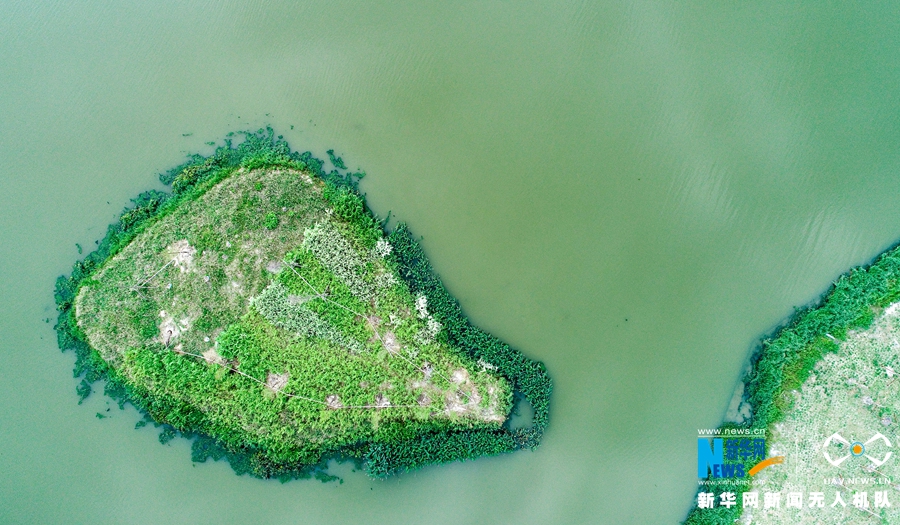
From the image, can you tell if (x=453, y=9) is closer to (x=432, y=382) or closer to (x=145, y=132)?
(x=145, y=132)

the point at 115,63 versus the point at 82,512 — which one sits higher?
the point at 115,63

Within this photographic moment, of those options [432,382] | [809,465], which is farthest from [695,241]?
[432,382]

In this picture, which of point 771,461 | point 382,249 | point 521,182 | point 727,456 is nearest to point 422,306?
point 382,249

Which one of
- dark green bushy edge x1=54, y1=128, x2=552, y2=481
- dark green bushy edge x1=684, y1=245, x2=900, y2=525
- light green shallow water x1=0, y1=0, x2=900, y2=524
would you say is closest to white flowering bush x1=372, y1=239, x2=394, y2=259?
dark green bushy edge x1=54, y1=128, x2=552, y2=481

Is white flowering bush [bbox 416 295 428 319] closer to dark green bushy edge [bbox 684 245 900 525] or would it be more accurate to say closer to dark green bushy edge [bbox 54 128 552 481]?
dark green bushy edge [bbox 54 128 552 481]

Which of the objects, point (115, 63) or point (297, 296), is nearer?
point (297, 296)

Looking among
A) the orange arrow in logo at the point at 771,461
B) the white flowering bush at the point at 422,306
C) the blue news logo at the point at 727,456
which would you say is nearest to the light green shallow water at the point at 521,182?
the blue news logo at the point at 727,456

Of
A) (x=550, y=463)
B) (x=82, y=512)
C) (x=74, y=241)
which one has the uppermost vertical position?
(x=74, y=241)
